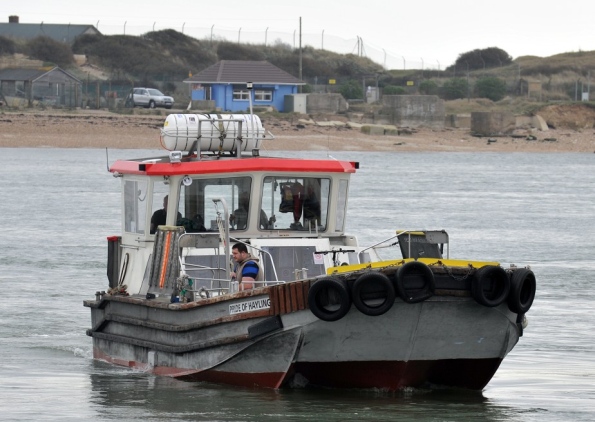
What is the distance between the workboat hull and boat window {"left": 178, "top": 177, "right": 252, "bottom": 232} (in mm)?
1102

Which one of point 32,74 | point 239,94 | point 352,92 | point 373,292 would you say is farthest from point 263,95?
point 373,292

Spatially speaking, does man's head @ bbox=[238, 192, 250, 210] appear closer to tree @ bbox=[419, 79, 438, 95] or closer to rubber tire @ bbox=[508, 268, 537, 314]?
rubber tire @ bbox=[508, 268, 537, 314]

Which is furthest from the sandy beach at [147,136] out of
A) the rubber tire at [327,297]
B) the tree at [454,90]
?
the rubber tire at [327,297]

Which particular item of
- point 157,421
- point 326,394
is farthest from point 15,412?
point 326,394

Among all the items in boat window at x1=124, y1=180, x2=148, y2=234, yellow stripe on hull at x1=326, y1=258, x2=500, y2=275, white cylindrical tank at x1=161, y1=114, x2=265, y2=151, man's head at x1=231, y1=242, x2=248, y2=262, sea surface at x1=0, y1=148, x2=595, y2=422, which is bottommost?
sea surface at x1=0, y1=148, x2=595, y2=422

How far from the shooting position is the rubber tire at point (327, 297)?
12.5m

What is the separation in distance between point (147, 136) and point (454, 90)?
35.3m

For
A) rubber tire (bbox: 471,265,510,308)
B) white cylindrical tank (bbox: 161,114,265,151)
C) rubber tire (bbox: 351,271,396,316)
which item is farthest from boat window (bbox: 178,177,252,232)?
rubber tire (bbox: 471,265,510,308)

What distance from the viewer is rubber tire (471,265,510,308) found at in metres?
12.7

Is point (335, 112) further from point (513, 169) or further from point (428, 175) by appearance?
point (428, 175)

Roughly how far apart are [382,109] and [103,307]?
6319cm

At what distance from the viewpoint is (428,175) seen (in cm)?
5678

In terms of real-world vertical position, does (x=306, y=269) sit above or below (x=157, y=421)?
above

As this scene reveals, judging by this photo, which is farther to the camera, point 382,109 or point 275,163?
point 382,109
